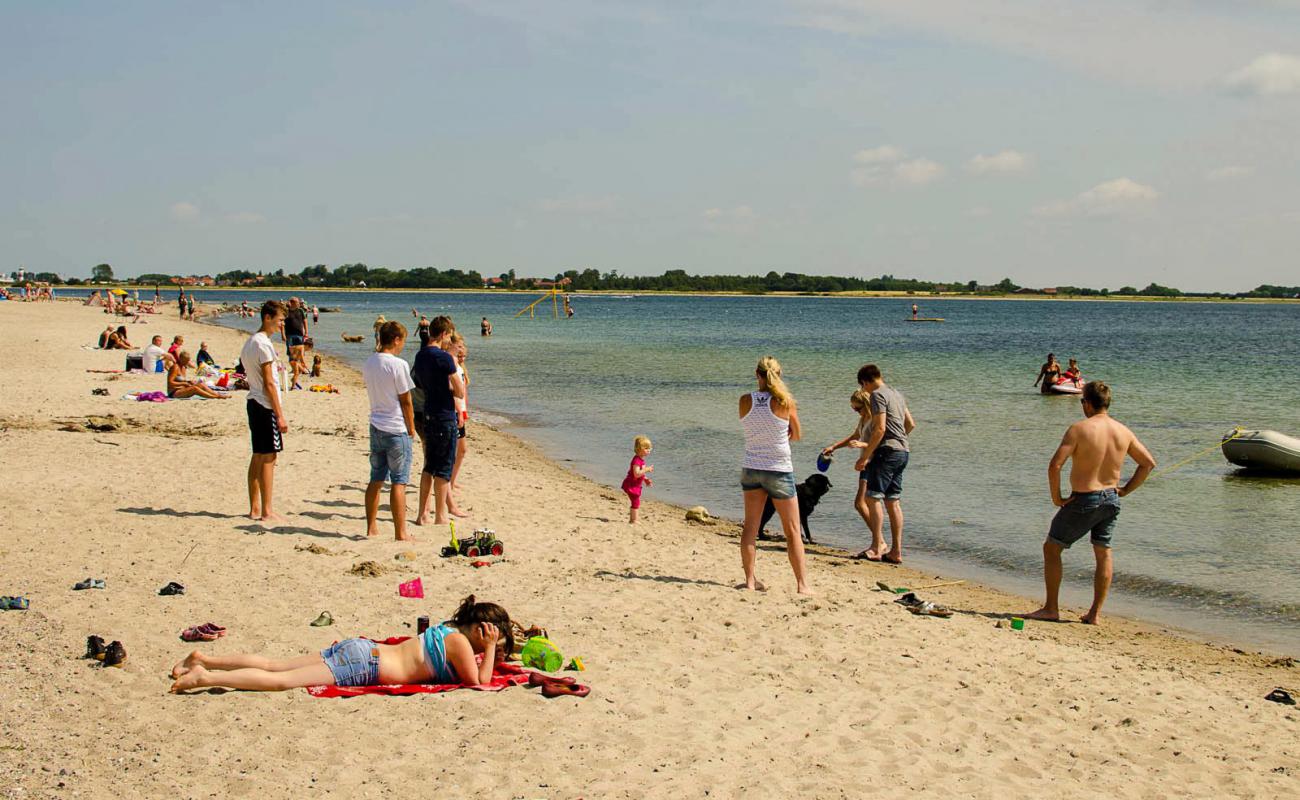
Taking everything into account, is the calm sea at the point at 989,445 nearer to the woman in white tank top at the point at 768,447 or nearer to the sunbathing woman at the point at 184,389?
the woman in white tank top at the point at 768,447

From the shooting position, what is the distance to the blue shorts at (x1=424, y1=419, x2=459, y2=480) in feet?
28.4

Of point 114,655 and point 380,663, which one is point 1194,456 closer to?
point 380,663

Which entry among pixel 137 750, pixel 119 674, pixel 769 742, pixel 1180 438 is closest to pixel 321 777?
pixel 137 750

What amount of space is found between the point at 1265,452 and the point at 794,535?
422 inches

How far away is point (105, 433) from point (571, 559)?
7.72 m

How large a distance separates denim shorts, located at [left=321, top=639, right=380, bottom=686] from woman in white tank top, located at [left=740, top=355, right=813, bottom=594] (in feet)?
A: 9.86

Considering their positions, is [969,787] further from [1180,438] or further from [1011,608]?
[1180,438]

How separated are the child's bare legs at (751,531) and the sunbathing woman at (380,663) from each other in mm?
2414

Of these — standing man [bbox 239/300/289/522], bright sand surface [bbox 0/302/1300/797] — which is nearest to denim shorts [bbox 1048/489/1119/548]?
bright sand surface [bbox 0/302/1300/797]

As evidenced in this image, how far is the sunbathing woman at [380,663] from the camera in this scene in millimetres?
5129

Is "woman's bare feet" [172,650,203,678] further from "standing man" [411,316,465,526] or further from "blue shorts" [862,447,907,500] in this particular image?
"blue shorts" [862,447,907,500]

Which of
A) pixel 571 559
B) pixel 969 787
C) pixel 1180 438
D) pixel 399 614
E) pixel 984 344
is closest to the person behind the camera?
pixel 969 787

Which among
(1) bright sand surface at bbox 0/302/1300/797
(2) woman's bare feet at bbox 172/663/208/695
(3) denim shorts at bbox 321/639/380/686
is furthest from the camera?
(3) denim shorts at bbox 321/639/380/686

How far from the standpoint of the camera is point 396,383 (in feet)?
26.1
